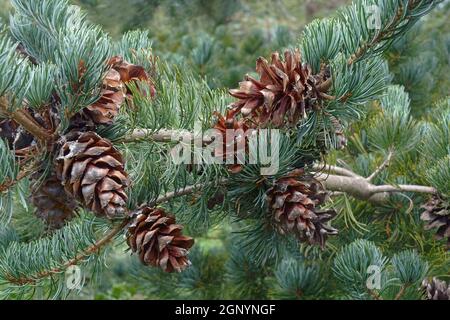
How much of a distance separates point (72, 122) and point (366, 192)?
650 millimetres

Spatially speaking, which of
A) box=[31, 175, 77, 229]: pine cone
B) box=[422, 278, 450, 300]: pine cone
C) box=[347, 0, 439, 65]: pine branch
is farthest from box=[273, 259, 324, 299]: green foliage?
box=[347, 0, 439, 65]: pine branch

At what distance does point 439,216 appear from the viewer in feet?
3.77

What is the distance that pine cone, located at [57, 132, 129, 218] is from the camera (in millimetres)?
794

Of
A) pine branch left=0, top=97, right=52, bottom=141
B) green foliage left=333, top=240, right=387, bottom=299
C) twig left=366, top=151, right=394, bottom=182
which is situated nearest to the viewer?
pine branch left=0, top=97, right=52, bottom=141

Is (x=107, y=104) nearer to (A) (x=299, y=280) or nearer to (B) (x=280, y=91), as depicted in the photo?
(B) (x=280, y=91)

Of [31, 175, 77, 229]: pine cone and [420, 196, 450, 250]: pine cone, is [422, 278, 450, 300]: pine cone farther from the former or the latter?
[31, 175, 77, 229]: pine cone

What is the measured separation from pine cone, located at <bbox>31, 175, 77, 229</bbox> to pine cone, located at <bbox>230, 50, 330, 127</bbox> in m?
0.29

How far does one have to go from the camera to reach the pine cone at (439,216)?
1.14m

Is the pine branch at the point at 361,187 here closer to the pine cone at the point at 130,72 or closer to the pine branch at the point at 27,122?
the pine cone at the point at 130,72

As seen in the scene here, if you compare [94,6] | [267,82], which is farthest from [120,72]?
[94,6]

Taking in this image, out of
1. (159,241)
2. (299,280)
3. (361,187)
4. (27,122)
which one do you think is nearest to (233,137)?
(159,241)

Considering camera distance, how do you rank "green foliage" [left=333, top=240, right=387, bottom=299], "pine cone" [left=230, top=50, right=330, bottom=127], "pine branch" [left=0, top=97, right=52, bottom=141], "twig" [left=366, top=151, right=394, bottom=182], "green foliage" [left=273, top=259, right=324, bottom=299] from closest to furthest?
"pine branch" [left=0, top=97, right=52, bottom=141]
"pine cone" [left=230, top=50, right=330, bottom=127]
"green foliage" [left=333, top=240, right=387, bottom=299]
"twig" [left=366, top=151, right=394, bottom=182]
"green foliage" [left=273, top=259, right=324, bottom=299]

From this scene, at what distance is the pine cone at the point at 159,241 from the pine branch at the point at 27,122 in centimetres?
17

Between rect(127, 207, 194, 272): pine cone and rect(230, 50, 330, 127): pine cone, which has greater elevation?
rect(230, 50, 330, 127): pine cone
